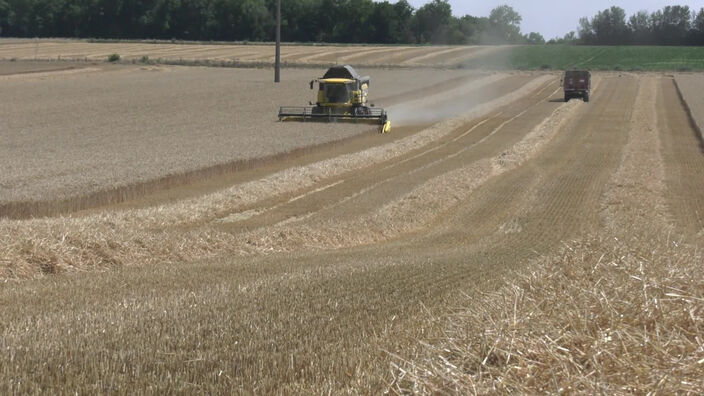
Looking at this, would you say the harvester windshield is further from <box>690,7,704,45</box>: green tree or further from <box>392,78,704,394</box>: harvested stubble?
<box>690,7,704,45</box>: green tree

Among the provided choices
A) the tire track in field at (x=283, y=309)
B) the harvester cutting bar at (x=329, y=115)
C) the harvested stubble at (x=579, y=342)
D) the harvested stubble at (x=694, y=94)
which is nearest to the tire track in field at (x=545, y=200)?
the tire track in field at (x=283, y=309)

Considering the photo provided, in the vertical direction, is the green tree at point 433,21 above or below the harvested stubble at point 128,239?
above

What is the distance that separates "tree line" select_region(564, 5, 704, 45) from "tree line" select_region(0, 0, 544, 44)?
8.28 metres

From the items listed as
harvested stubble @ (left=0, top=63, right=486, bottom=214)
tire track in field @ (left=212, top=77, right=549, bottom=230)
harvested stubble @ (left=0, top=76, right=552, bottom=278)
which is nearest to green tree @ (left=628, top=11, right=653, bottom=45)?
harvested stubble @ (left=0, top=63, right=486, bottom=214)

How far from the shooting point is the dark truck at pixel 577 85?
186 feet

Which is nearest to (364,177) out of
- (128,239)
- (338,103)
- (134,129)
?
(128,239)

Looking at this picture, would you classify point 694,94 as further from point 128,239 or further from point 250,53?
point 128,239

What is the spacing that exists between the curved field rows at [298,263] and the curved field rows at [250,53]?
6113cm

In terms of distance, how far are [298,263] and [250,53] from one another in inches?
3520

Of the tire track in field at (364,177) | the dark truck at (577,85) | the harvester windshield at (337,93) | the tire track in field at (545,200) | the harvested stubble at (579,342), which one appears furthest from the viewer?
the dark truck at (577,85)

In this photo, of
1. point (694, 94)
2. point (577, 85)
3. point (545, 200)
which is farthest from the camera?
point (694, 94)

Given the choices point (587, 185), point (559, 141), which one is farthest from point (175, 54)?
point (587, 185)

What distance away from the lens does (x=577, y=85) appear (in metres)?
56.7

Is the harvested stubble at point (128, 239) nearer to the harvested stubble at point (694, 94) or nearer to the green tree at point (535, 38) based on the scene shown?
the harvested stubble at point (694, 94)
